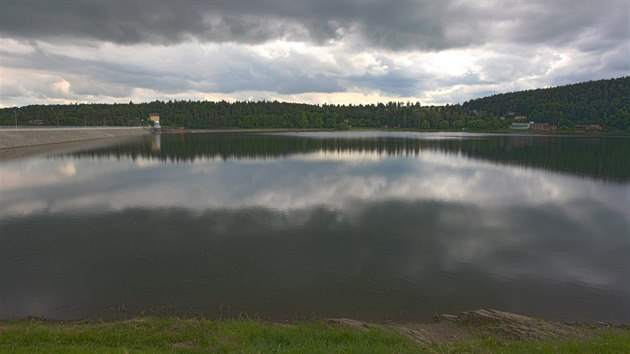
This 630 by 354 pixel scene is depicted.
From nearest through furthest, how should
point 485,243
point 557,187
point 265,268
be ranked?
point 265,268 < point 485,243 < point 557,187

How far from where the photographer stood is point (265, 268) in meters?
15.9

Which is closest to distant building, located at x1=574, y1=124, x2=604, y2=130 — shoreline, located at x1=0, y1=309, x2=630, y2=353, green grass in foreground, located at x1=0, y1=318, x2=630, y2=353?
shoreline, located at x1=0, y1=309, x2=630, y2=353

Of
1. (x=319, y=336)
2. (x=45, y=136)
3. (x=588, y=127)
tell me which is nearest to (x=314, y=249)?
(x=319, y=336)

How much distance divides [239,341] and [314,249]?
30.4ft

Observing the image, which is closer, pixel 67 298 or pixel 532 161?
pixel 67 298

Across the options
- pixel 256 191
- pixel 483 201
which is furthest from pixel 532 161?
pixel 256 191

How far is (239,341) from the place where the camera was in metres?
9.20

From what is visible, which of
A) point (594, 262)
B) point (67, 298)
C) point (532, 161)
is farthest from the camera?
point (532, 161)

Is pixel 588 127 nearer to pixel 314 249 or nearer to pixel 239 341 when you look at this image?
pixel 314 249

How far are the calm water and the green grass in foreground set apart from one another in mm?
2336

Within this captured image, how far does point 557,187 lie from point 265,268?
100.0 feet

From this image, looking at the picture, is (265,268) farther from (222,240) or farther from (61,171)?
(61,171)

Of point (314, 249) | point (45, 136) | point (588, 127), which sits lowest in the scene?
point (314, 249)

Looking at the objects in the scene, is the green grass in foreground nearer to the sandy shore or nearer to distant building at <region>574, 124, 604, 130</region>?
the sandy shore
